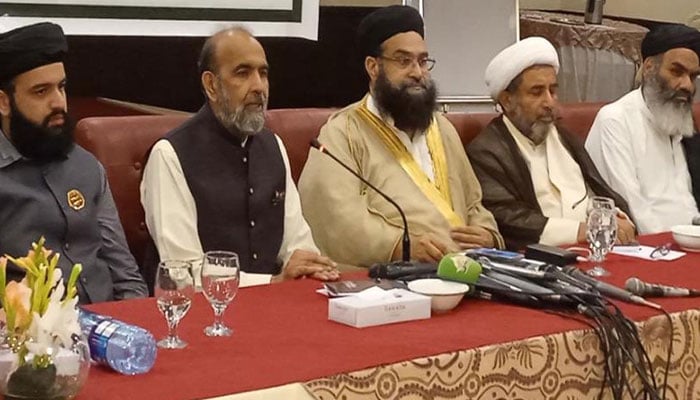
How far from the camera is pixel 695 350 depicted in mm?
2514

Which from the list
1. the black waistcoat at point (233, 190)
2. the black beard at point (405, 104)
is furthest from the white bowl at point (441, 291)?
the black beard at point (405, 104)

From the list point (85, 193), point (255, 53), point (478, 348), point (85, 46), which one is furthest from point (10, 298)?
point (85, 46)

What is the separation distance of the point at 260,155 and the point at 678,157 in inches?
74.9

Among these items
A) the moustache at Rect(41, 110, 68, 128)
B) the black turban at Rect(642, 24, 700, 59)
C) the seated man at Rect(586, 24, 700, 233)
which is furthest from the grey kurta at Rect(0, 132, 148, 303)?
the black turban at Rect(642, 24, 700, 59)

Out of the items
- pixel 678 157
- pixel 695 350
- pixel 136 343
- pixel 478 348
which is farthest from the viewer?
pixel 678 157

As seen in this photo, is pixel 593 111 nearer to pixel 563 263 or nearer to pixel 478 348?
pixel 563 263

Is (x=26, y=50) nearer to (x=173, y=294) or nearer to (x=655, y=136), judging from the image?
(x=173, y=294)

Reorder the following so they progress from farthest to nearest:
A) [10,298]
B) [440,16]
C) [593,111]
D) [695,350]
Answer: [440,16] < [593,111] < [695,350] < [10,298]

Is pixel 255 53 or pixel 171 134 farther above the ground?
pixel 255 53

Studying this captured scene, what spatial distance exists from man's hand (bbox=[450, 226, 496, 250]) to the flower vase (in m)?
1.85

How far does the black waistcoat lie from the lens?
131 inches

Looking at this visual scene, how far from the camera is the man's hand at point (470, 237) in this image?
3.47 m

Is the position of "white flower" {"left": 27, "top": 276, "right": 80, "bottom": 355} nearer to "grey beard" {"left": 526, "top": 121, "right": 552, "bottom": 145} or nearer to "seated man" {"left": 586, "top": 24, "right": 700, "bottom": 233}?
"grey beard" {"left": 526, "top": 121, "right": 552, "bottom": 145}

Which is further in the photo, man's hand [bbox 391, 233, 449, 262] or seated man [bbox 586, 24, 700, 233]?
seated man [bbox 586, 24, 700, 233]
